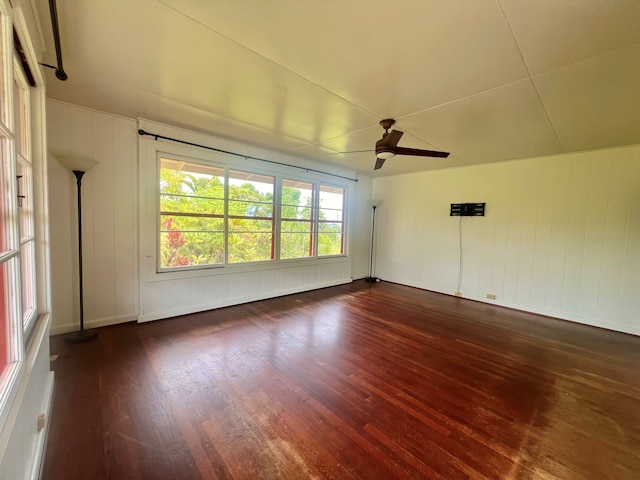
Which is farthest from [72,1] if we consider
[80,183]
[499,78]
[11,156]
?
[499,78]

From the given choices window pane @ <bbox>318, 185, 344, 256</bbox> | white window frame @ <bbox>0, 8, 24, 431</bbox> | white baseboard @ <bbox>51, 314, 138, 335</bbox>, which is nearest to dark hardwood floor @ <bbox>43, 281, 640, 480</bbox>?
white baseboard @ <bbox>51, 314, 138, 335</bbox>

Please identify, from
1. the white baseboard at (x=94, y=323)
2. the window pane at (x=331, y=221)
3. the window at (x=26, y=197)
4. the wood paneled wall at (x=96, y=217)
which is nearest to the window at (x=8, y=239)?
the window at (x=26, y=197)

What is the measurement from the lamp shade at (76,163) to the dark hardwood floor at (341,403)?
1.82 metres

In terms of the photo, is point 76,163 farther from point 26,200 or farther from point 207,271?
point 207,271

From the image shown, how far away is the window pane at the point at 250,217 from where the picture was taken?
414cm

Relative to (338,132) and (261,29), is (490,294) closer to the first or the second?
(338,132)

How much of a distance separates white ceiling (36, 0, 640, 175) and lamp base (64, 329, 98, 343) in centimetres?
250

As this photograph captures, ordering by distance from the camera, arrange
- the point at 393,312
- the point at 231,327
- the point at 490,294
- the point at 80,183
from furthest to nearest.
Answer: the point at 490,294 < the point at 393,312 < the point at 231,327 < the point at 80,183

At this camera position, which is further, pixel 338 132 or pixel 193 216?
pixel 193 216

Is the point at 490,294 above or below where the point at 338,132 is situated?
below

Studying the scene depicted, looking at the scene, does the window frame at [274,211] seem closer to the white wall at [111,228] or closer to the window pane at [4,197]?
the white wall at [111,228]

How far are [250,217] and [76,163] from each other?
2179 mm

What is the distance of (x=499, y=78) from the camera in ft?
6.73

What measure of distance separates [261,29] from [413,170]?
458 centimetres
